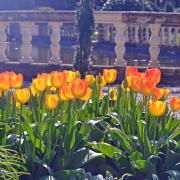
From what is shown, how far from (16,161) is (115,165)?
74 cm

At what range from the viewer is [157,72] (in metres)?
4.07

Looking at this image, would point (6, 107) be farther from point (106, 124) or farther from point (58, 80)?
point (106, 124)

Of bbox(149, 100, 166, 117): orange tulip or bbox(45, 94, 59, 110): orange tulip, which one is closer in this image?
bbox(45, 94, 59, 110): orange tulip

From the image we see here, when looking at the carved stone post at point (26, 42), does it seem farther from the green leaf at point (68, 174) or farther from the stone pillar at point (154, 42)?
the green leaf at point (68, 174)

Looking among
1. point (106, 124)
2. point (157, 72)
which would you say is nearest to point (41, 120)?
point (106, 124)

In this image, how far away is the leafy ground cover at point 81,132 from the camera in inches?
146

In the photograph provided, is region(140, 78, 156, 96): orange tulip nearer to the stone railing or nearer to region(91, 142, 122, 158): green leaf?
region(91, 142, 122, 158): green leaf

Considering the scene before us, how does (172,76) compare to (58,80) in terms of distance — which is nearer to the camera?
(58,80)

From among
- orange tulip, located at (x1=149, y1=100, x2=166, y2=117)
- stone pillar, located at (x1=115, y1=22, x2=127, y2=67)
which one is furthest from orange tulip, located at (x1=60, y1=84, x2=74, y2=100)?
stone pillar, located at (x1=115, y1=22, x2=127, y2=67)

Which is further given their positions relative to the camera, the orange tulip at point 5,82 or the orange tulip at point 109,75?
the orange tulip at point 109,75

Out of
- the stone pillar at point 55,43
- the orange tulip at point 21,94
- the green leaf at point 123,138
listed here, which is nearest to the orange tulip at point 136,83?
the green leaf at point 123,138

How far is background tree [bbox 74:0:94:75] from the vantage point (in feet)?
36.3

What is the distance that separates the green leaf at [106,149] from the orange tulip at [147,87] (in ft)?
1.25

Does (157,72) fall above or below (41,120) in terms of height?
above
